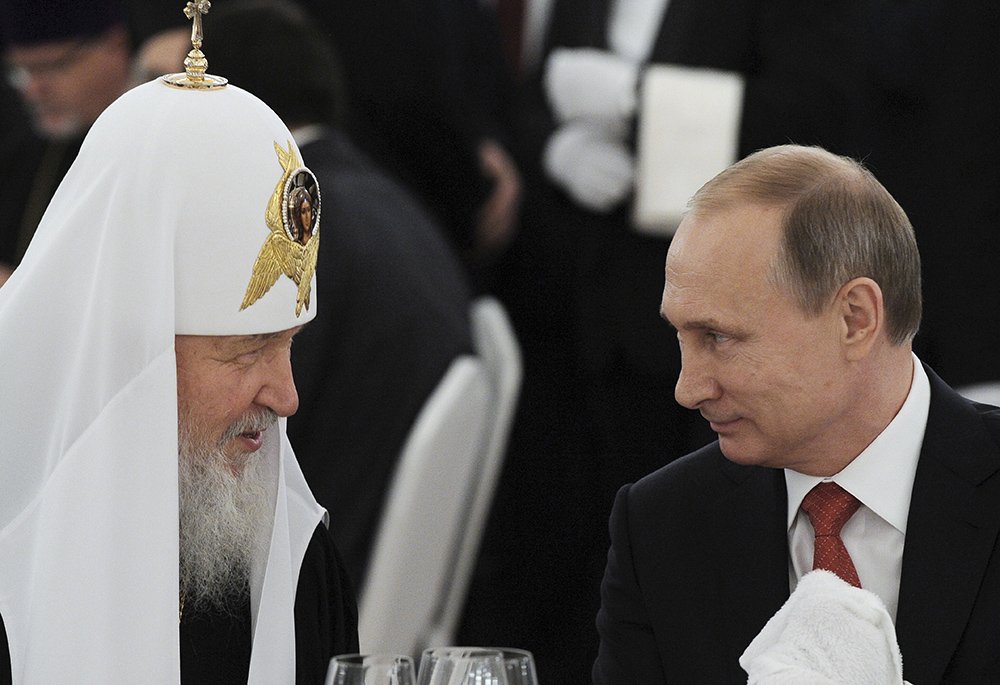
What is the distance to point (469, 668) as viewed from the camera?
6.11 feet

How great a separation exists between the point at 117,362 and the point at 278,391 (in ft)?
1.10

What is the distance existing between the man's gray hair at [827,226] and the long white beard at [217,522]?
91 centimetres

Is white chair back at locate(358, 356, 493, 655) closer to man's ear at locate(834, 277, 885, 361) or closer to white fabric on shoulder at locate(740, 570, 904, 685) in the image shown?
man's ear at locate(834, 277, 885, 361)

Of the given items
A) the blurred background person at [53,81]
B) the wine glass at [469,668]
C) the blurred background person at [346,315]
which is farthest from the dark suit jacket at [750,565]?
the blurred background person at [53,81]

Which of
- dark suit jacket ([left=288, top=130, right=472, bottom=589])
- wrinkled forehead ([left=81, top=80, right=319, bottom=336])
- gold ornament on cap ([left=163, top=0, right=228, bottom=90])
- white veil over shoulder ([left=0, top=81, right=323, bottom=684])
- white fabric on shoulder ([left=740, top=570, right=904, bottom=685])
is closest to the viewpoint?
white fabric on shoulder ([left=740, top=570, right=904, bottom=685])

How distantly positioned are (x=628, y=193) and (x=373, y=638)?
1.62 meters

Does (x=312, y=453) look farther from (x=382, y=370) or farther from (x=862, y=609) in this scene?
(x=862, y=609)

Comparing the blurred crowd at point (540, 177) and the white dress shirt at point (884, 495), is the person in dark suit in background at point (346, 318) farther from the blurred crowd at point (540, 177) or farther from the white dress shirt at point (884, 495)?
the white dress shirt at point (884, 495)

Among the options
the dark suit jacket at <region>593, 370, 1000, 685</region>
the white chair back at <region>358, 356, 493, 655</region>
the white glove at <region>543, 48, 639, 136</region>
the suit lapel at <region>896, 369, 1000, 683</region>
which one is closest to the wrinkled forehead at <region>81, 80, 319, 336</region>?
the dark suit jacket at <region>593, 370, 1000, 685</region>

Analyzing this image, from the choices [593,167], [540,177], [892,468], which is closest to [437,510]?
[593,167]

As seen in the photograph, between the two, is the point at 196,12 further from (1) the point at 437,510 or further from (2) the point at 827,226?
(1) the point at 437,510

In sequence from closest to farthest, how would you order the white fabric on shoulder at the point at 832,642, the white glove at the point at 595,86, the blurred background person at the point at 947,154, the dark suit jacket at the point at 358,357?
1. the white fabric on shoulder at the point at 832,642
2. the blurred background person at the point at 947,154
3. the dark suit jacket at the point at 358,357
4. the white glove at the point at 595,86

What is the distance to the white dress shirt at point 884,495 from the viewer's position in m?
2.56

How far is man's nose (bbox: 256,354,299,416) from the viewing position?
102 inches
